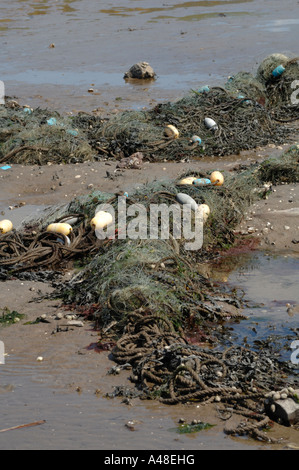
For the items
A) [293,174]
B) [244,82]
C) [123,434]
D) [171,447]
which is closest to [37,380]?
[123,434]

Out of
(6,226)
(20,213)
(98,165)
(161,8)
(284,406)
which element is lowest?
(20,213)

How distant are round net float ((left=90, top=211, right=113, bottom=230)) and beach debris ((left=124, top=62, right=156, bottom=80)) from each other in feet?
26.8

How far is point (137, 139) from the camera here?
1010cm

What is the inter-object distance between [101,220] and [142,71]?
8.27m

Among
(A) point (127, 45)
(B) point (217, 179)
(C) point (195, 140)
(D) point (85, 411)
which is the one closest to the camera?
(D) point (85, 411)

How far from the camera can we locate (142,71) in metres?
14.5

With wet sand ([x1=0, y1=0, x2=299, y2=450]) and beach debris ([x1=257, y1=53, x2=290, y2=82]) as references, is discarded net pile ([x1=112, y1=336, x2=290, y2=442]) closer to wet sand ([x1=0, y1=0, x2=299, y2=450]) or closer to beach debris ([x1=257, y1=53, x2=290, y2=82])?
wet sand ([x1=0, y1=0, x2=299, y2=450])

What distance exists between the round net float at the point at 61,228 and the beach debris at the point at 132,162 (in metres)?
2.53

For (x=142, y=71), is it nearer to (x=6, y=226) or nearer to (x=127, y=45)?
(x=127, y=45)

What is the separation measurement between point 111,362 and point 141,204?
2.59m

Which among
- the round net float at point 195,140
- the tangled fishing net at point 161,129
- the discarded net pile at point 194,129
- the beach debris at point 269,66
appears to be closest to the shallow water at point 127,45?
the beach debris at point 269,66

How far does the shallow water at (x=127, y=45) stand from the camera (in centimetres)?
1406

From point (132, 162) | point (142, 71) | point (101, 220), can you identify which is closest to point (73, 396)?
point (101, 220)
